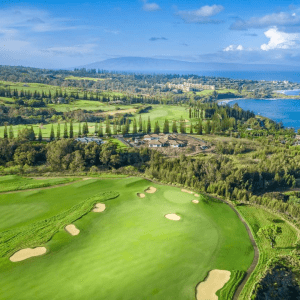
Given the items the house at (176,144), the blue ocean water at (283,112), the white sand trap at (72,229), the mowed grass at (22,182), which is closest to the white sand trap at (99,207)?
the white sand trap at (72,229)

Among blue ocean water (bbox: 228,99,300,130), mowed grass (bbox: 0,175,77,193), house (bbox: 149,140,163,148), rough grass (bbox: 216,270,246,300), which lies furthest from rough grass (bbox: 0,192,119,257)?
blue ocean water (bbox: 228,99,300,130)

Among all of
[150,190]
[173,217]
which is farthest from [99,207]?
[173,217]

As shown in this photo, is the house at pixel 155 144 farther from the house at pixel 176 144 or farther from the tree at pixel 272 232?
the tree at pixel 272 232

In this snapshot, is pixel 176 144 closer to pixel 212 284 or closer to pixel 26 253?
pixel 212 284

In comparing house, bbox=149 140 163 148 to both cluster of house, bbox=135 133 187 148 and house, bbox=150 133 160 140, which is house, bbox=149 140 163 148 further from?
house, bbox=150 133 160 140

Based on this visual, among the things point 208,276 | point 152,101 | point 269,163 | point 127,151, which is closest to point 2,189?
point 208,276

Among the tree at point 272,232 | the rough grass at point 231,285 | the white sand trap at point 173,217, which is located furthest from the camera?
the white sand trap at point 173,217

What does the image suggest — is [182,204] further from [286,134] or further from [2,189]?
[286,134]
